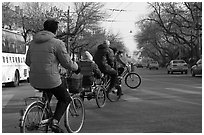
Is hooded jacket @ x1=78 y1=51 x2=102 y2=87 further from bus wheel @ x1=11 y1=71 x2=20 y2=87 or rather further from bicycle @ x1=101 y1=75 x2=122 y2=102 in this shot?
bus wheel @ x1=11 y1=71 x2=20 y2=87

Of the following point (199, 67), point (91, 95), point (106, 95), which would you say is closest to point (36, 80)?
point (91, 95)

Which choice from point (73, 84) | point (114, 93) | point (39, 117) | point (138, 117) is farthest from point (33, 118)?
point (114, 93)

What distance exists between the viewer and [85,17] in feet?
151

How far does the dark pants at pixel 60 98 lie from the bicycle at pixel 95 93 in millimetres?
3335

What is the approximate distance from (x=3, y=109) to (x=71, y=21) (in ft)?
127

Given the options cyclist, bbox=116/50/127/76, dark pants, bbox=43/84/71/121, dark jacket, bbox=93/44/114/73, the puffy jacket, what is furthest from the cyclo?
the puffy jacket

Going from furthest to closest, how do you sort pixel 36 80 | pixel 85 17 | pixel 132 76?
pixel 85 17
pixel 132 76
pixel 36 80

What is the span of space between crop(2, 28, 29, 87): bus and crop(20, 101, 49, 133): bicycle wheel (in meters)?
11.7

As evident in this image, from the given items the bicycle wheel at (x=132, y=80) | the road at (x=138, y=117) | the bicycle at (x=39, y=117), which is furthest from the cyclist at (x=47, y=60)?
the bicycle wheel at (x=132, y=80)

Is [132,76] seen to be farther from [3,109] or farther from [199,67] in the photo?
[199,67]

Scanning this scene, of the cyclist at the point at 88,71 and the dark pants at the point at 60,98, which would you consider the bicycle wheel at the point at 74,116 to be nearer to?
the dark pants at the point at 60,98

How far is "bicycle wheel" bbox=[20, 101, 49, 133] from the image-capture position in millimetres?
4867

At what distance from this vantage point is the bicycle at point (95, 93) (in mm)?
8727

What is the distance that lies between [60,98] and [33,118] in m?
0.48
